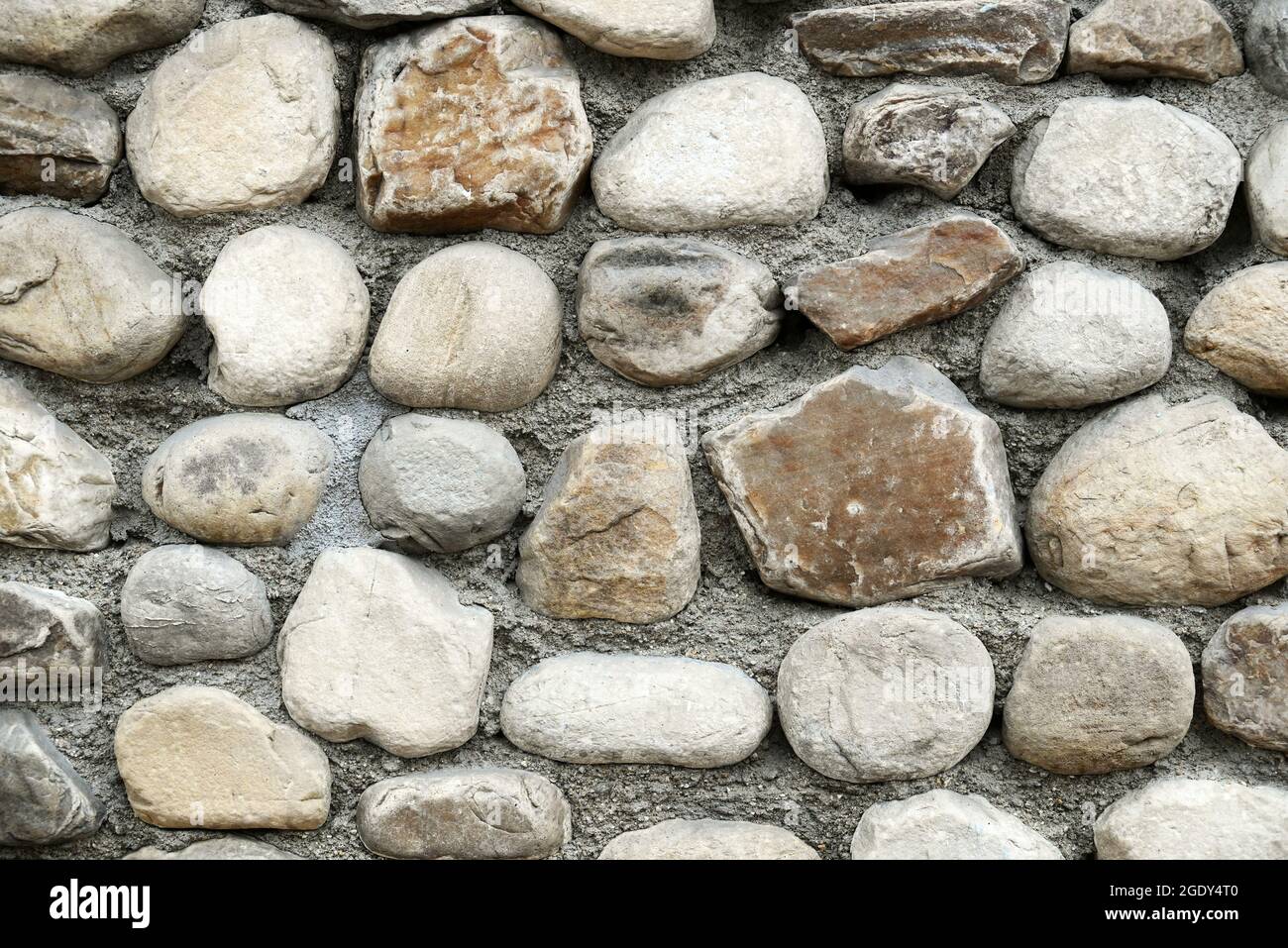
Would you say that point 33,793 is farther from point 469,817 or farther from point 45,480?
point 469,817

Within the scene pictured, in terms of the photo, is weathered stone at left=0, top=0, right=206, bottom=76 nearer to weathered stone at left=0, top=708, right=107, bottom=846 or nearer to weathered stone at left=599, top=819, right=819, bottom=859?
weathered stone at left=0, top=708, right=107, bottom=846

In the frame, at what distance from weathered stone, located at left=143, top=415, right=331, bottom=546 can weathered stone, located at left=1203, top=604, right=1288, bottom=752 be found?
807mm

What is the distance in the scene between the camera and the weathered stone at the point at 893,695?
100 cm

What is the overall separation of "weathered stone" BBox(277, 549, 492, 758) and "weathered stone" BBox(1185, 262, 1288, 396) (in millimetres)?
702

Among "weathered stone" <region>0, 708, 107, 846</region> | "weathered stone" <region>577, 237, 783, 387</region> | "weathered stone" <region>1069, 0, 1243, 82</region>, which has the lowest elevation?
"weathered stone" <region>0, 708, 107, 846</region>

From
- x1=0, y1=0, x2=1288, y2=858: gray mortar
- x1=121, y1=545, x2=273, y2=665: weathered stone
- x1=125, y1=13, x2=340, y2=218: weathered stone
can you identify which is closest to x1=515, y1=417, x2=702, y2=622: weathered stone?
x1=0, y1=0, x2=1288, y2=858: gray mortar

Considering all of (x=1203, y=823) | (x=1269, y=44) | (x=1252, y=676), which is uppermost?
(x=1269, y=44)

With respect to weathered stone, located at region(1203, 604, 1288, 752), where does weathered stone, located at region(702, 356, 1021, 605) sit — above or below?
above

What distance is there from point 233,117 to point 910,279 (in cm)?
61

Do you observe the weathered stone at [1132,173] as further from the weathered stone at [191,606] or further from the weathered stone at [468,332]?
the weathered stone at [191,606]

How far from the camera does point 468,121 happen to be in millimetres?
993

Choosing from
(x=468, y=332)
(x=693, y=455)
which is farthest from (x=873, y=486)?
(x=468, y=332)

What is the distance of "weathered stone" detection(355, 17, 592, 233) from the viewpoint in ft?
3.24
